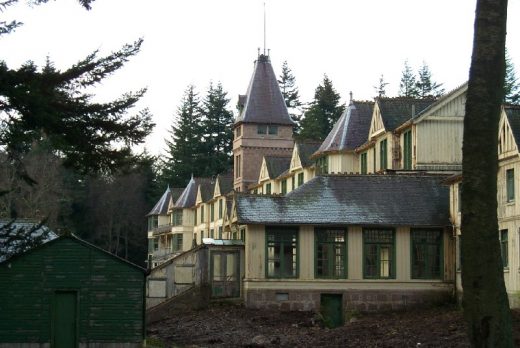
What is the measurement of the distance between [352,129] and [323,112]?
4667 centimetres

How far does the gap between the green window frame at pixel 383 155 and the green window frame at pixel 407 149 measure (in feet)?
7.19

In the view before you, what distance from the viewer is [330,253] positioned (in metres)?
40.1

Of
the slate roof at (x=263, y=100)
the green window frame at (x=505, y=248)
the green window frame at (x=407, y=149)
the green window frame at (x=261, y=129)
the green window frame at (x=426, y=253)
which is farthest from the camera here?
the green window frame at (x=261, y=129)

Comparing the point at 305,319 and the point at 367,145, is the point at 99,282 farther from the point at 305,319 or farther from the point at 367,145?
the point at 367,145

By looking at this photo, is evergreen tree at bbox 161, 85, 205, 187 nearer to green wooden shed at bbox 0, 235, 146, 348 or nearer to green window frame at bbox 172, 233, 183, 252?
green window frame at bbox 172, 233, 183, 252

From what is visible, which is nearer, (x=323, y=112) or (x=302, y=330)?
(x=302, y=330)

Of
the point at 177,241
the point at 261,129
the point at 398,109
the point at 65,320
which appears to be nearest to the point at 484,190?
the point at 65,320

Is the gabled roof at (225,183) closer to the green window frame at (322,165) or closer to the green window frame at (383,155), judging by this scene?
the green window frame at (322,165)

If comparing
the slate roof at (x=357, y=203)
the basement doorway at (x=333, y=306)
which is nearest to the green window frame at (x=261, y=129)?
the slate roof at (x=357, y=203)

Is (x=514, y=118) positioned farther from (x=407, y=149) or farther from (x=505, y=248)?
(x=407, y=149)

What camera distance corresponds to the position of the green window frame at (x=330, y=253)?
3991 centimetres

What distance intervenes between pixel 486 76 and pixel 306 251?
92.2 ft

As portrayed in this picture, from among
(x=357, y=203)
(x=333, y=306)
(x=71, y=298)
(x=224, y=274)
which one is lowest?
(x=333, y=306)

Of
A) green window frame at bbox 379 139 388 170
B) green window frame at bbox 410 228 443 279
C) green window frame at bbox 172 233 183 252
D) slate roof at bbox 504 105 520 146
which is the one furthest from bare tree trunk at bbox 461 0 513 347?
green window frame at bbox 172 233 183 252
